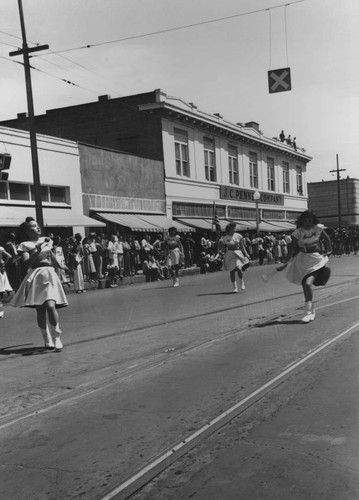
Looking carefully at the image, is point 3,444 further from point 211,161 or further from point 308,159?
point 308,159

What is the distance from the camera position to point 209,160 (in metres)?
35.6

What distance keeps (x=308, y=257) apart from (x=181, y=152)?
2487cm

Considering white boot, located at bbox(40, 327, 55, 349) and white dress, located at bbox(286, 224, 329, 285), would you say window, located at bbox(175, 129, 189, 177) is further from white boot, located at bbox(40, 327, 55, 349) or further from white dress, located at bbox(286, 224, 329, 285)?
white boot, located at bbox(40, 327, 55, 349)

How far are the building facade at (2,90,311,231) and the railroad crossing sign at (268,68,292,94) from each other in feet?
37.2

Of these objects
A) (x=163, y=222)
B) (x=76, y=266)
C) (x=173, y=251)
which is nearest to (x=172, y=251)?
(x=173, y=251)

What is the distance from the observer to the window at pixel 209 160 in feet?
115

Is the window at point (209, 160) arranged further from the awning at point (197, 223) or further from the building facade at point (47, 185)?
the building facade at point (47, 185)

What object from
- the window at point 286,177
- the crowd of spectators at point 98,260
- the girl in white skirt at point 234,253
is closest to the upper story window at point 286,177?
the window at point 286,177

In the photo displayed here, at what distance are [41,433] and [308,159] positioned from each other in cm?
4993

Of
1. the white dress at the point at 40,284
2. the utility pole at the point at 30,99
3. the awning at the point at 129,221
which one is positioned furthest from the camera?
the awning at the point at 129,221

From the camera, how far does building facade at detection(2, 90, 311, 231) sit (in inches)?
1204

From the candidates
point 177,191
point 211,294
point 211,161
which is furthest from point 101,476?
point 211,161

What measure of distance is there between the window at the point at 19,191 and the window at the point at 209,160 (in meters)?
15.7

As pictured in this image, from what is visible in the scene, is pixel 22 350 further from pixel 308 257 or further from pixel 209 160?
pixel 209 160
